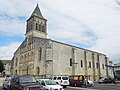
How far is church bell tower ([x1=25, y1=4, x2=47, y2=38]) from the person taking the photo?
58062 mm

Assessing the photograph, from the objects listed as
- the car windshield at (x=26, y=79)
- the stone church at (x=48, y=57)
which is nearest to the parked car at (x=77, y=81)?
the stone church at (x=48, y=57)

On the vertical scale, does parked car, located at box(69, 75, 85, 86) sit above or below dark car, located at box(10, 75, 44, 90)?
below

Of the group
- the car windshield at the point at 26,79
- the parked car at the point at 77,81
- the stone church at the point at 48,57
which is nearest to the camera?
the car windshield at the point at 26,79

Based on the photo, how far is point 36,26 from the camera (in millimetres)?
59344

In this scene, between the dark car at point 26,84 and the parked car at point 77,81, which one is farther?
the parked car at point 77,81

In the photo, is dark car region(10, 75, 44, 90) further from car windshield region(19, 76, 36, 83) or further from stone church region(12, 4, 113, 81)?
stone church region(12, 4, 113, 81)

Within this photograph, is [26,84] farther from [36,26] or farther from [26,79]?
[36,26]

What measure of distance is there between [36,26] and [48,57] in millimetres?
16536

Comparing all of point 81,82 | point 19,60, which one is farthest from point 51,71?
point 19,60

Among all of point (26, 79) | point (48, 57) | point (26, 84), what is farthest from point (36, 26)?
point (26, 84)

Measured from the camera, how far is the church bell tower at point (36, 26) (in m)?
58.1

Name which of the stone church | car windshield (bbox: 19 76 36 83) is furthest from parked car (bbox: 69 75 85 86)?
car windshield (bbox: 19 76 36 83)

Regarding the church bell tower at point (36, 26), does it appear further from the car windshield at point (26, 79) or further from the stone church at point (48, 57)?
the car windshield at point (26, 79)

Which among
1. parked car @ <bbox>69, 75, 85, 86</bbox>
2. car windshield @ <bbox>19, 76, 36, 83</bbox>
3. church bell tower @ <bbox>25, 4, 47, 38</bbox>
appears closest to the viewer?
car windshield @ <bbox>19, 76, 36, 83</bbox>
